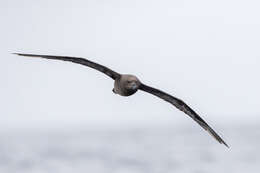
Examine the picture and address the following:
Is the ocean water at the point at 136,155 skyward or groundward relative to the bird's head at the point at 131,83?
groundward

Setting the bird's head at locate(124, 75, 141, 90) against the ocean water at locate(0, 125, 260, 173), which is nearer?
the bird's head at locate(124, 75, 141, 90)

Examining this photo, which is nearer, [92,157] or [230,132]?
[92,157]

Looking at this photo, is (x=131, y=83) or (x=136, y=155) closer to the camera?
(x=131, y=83)

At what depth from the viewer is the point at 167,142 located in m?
85.2

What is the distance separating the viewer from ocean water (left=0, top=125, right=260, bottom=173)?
56531 millimetres

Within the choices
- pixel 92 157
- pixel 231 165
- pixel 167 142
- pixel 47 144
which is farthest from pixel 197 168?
pixel 47 144

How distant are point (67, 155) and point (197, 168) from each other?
18.8m

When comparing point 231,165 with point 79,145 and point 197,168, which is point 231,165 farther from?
point 79,145

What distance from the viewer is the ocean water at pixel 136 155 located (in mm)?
56531

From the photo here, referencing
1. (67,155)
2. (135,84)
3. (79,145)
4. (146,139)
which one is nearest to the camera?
(135,84)

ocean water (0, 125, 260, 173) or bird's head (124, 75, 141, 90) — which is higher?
bird's head (124, 75, 141, 90)

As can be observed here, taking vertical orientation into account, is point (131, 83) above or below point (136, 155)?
above

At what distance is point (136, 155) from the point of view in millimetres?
68625

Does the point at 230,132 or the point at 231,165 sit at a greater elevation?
the point at 231,165
